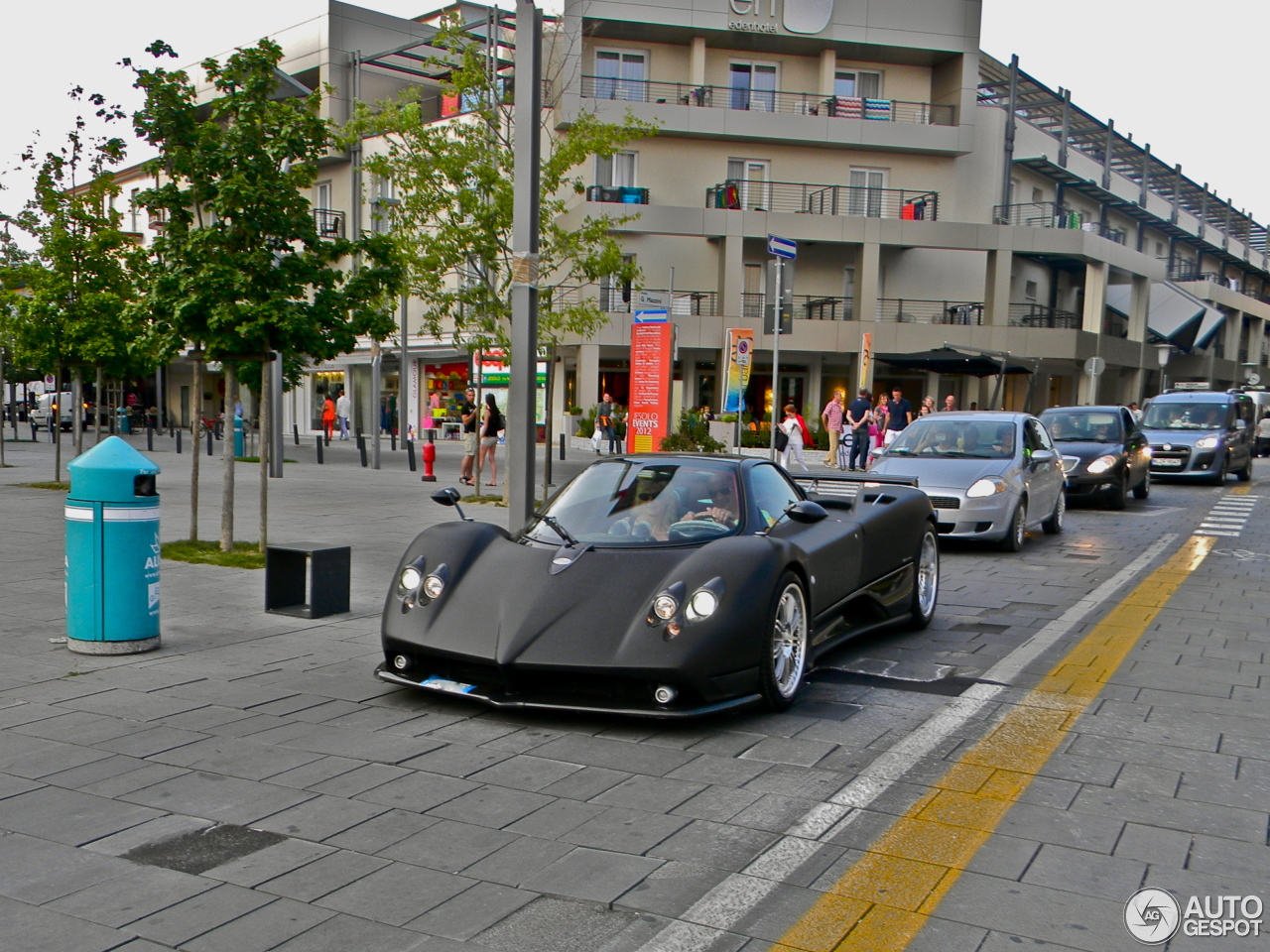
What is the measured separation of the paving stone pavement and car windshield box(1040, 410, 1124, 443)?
11.1 metres

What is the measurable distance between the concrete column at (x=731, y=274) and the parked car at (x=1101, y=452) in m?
16.7

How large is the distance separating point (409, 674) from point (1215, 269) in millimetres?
77133

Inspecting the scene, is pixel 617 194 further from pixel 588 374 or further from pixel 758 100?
pixel 758 100

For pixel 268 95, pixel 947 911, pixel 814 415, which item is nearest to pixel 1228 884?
pixel 947 911

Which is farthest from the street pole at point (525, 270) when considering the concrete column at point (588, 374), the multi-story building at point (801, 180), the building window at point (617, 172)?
the building window at point (617, 172)

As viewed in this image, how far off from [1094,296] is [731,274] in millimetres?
15001

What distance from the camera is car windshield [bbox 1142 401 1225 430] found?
933 inches

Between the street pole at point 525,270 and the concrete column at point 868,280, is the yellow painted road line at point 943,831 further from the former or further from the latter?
the concrete column at point 868,280

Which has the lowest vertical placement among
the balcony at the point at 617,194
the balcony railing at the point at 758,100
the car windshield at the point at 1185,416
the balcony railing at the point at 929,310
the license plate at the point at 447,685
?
the license plate at the point at 447,685

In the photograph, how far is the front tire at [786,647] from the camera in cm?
542

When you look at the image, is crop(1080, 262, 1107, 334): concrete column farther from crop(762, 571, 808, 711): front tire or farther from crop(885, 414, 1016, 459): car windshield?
crop(762, 571, 808, 711): front tire

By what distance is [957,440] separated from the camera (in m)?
13.4

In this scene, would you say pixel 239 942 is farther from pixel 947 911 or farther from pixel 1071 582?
pixel 1071 582

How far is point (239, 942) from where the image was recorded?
3.11 metres
